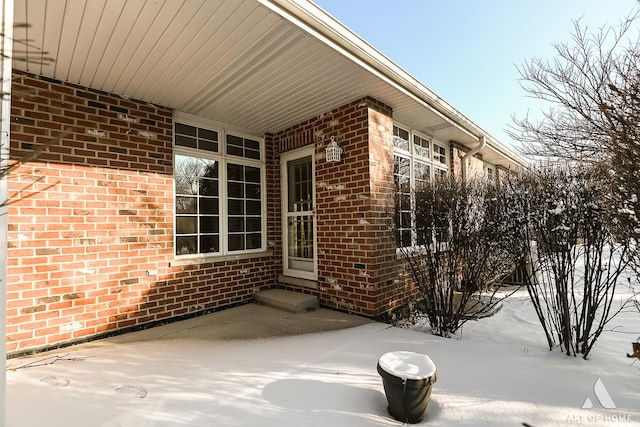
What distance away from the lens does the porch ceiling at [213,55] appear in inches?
94.6

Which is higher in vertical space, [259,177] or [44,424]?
[259,177]

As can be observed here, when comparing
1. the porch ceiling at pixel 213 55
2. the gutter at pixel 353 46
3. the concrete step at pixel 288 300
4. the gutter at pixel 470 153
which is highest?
the gutter at pixel 353 46

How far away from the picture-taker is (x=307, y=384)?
8.04 feet

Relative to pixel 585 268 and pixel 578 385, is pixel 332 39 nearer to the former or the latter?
pixel 585 268

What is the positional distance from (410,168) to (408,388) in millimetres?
4059

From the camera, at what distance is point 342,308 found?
4359 millimetres

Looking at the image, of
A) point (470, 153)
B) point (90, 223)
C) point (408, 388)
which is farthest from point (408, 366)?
point (470, 153)

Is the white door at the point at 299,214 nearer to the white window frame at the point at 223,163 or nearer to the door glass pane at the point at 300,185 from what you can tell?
the door glass pane at the point at 300,185

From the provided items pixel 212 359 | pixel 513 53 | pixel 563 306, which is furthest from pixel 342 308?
pixel 513 53

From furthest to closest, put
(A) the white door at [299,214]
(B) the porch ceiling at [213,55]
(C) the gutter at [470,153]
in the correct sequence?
(C) the gutter at [470,153], (A) the white door at [299,214], (B) the porch ceiling at [213,55]

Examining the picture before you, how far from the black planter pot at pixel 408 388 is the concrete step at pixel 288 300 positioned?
7.87 feet

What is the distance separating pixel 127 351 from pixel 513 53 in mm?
7304

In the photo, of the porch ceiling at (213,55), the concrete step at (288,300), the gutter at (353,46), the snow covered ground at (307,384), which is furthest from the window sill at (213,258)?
the gutter at (353,46)

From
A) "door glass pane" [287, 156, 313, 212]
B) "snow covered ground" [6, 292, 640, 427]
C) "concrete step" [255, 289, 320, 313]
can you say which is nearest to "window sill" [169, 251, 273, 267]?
"concrete step" [255, 289, 320, 313]
